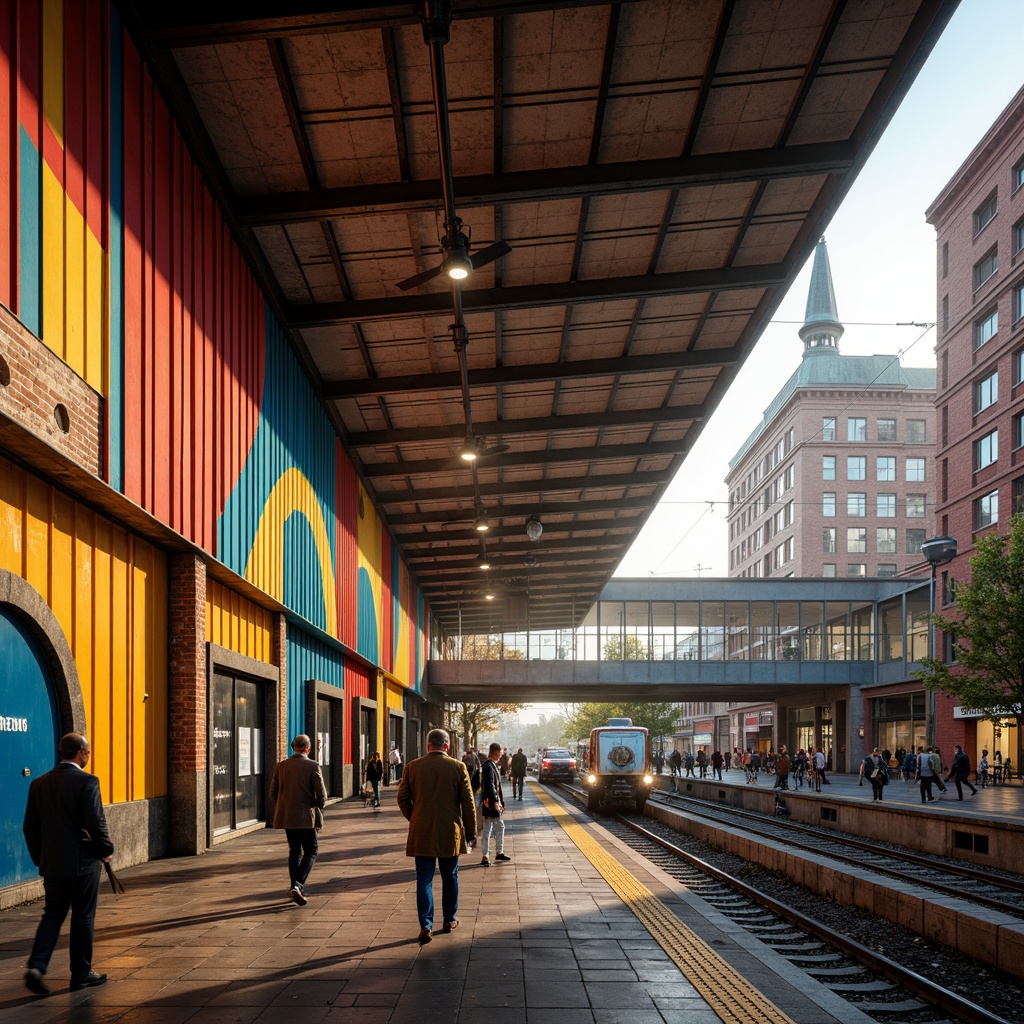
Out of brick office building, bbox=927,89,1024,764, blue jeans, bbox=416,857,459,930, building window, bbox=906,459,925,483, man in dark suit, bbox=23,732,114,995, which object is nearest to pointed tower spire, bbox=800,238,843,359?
building window, bbox=906,459,925,483

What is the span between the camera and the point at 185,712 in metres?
13.8

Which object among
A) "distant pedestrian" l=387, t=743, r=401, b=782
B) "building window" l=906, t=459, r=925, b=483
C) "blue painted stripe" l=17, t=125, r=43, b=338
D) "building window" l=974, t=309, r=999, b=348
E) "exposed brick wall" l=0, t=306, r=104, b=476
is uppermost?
"building window" l=974, t=309, r=999, b=348

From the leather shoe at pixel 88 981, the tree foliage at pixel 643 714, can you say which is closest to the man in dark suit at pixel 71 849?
the leather shoe at pixel 88 981

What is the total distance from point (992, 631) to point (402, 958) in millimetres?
27603

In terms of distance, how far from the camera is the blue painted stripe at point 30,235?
8.85 m

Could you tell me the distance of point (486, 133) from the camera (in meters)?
13.3

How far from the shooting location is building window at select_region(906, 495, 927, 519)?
284ft

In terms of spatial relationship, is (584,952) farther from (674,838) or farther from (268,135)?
(674,838)

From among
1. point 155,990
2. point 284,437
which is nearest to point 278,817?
point 155,990

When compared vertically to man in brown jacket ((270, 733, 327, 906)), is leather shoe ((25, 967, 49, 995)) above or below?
below

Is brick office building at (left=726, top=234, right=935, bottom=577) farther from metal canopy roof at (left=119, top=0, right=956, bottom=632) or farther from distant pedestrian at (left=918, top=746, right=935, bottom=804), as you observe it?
metal canopy roof at (left=119, top=0, right=956, bottom=632)

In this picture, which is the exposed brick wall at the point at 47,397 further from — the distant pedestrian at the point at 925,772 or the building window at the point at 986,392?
the building window at the point at 986,392

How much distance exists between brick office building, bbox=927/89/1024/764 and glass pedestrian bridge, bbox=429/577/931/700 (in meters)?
3.32

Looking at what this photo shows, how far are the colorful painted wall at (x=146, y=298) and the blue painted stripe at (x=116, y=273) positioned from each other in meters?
0.02
